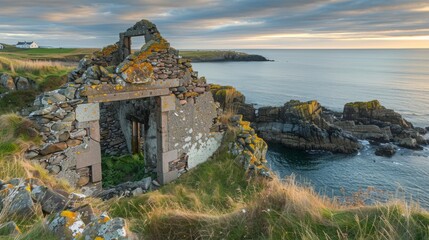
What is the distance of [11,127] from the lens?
300 inches

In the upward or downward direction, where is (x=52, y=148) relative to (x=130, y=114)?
downward

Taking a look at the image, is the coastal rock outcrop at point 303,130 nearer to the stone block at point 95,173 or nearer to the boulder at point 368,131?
the boulder at point 368,131

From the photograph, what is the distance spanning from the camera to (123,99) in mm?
8297

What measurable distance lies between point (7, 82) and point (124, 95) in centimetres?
886

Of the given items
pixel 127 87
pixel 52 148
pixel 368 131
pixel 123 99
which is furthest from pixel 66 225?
pixel 368 131

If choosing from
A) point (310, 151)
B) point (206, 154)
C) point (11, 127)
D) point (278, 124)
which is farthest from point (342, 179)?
point (11, 127)

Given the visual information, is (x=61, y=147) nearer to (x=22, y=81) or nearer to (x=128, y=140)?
(x=128, y=140)

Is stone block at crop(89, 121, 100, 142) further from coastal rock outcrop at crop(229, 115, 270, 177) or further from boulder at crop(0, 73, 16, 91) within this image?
boulder at crop(0, 73, 16, 91)

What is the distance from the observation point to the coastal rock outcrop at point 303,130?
94.9 feet

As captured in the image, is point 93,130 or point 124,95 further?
point 124,95

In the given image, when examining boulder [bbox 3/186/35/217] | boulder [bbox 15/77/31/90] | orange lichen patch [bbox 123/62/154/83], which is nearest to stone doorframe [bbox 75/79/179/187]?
orange lichen patch [bbox 123/62/154/83]

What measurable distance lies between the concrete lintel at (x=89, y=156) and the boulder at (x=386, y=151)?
24.8 m

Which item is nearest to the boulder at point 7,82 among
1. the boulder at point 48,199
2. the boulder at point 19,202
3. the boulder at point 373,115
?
the boulder at point 48,199

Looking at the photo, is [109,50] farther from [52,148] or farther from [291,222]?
[291,222]
